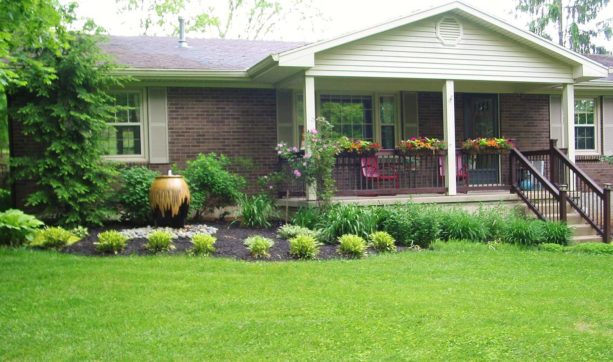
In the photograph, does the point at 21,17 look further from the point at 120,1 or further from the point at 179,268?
the point at 120,1

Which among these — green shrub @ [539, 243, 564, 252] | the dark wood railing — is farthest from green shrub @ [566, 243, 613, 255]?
the dark wood railing

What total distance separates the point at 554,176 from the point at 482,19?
3.48 metres

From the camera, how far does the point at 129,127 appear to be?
40.1 feet

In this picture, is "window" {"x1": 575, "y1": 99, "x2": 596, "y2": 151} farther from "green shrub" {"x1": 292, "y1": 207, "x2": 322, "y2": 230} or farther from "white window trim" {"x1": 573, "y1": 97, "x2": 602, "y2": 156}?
"green shrub" {"x1": 292, "y1": 207, "x2": 322, "y2": 230}

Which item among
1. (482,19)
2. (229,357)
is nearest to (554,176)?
(482,19)

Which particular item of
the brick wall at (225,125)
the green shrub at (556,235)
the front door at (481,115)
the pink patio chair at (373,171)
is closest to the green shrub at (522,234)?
the green shrub at (556,235)

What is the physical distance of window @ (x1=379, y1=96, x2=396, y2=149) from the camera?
1382 cm

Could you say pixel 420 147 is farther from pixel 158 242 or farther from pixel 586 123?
pixel 586 123

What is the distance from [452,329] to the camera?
16.4 ft

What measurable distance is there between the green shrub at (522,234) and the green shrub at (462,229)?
0.37m

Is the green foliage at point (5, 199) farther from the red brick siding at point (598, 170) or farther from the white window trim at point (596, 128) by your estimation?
the white window trim at point (596, 128)

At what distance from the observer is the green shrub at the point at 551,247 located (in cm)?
935

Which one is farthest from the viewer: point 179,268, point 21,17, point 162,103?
point 162,103

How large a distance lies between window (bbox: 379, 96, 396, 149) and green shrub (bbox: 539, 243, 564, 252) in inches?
197
